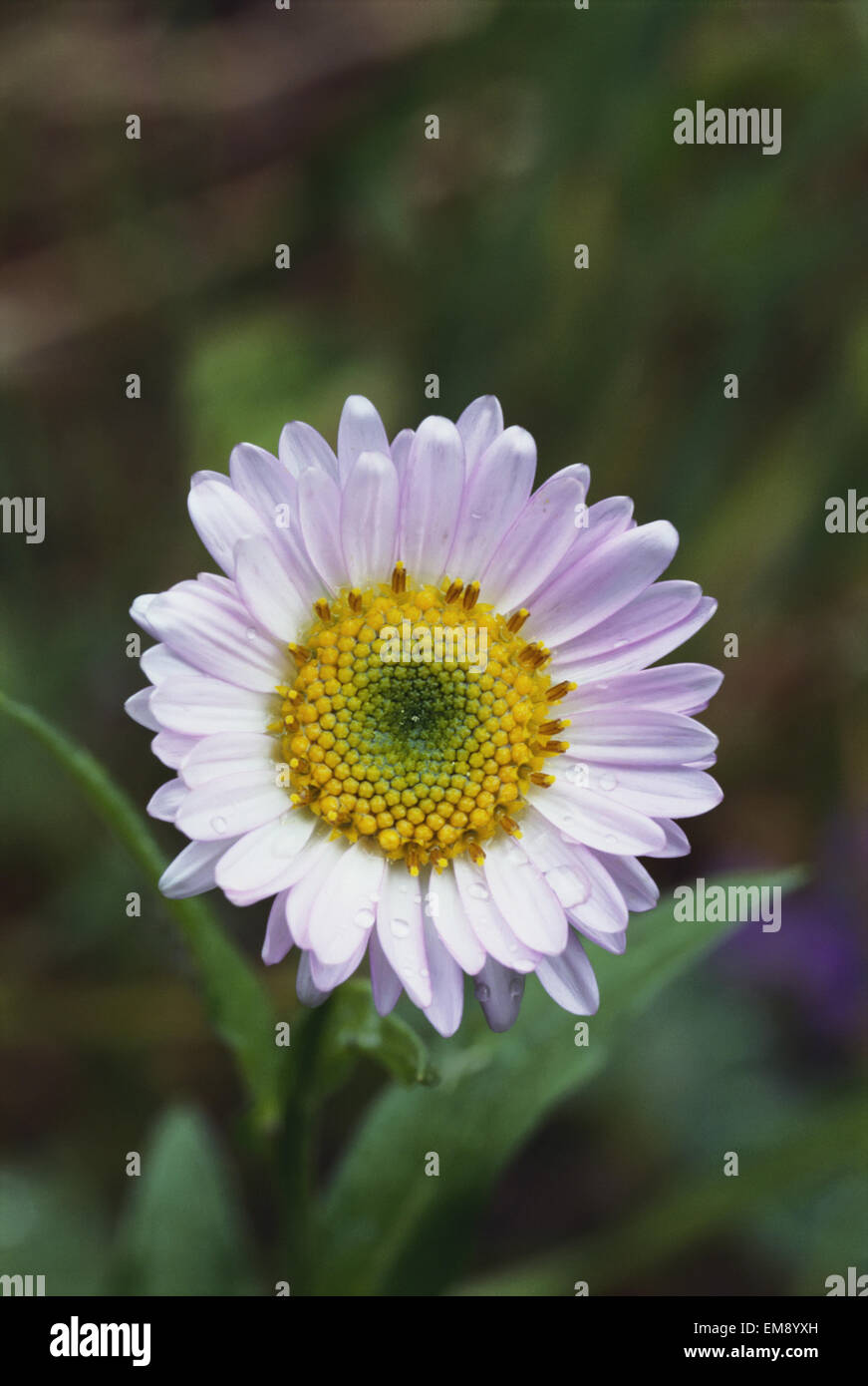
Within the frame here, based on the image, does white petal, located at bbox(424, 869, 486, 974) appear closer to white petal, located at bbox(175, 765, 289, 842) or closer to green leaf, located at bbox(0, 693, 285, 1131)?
white petal, located at bbox(175, 765, 289, 842)

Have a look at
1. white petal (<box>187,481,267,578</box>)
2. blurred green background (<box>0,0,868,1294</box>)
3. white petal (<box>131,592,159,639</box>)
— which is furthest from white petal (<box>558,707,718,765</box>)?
blurred green background (<box>0,0,868,1294</box>)

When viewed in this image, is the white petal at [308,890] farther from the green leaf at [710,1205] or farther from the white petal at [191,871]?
the green leaf at [710,1205]

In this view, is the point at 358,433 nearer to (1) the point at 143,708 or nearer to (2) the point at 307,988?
(1) the point at 143,708

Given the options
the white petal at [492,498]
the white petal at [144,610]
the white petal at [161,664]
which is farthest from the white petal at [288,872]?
the white petal at [492,498]

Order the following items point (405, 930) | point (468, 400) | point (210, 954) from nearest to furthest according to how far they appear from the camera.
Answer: point (405, 930), point (210, 954), point (468, 400)

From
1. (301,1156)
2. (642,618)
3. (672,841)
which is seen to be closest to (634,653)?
(642,618)

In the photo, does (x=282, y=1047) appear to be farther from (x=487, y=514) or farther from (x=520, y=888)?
(x=487, y=514)
